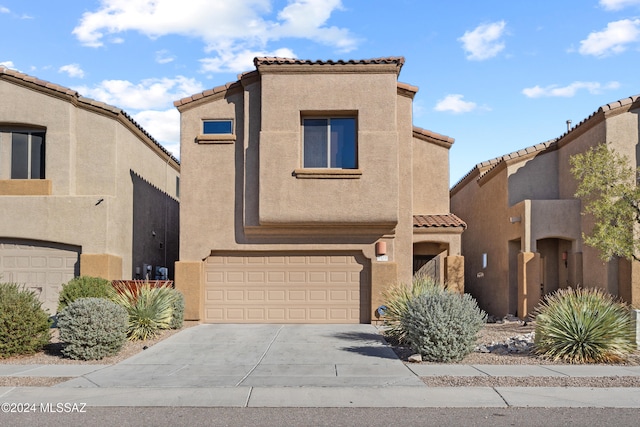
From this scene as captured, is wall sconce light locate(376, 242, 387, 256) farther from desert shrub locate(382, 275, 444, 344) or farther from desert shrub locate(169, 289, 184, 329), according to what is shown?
desert shrub locate(169, 289, 184, 329)

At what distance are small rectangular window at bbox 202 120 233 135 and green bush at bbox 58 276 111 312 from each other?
522 cm

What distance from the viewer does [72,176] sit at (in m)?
19.1

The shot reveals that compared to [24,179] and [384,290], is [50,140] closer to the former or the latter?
[24,179]

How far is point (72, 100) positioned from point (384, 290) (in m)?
10.6

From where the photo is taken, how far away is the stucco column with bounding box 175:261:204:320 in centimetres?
1822

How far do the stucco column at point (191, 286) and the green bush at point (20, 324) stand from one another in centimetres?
509

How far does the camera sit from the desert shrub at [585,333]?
40.3 feet

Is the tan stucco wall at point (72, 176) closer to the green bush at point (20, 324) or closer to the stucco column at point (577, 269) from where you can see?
the green bush at point (20, 324)

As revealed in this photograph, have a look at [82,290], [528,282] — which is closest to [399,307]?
[528,282]

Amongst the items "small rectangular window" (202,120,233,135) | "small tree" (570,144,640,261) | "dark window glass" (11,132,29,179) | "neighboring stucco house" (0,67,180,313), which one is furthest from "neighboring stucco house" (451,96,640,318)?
"dark window glass" (11,132,29,179)

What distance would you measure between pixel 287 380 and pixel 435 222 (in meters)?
10.7

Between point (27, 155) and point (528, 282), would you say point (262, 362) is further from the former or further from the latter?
point (27, 155)

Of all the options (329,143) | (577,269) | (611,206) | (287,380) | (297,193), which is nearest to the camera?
(287,380)

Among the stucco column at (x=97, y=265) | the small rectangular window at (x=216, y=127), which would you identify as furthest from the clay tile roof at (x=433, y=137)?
the stucco column at (x=97, y=265)
